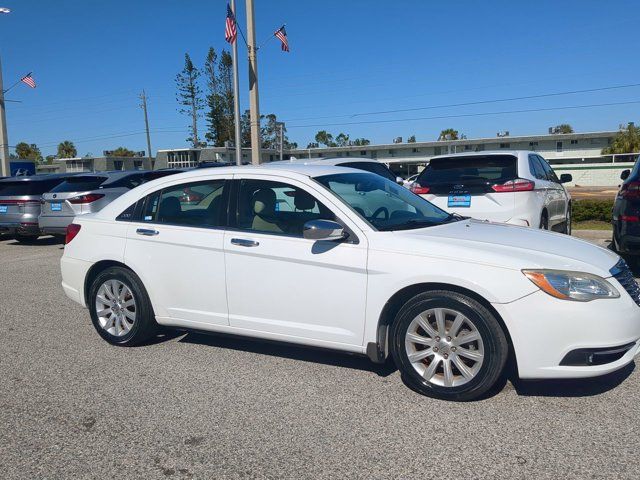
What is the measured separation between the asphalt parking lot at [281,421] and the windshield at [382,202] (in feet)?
3.92

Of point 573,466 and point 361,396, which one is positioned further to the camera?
point 361,396

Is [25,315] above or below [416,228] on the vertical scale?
below

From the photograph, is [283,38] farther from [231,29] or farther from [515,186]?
[515,186]

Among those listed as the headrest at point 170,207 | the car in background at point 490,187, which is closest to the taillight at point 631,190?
the car in background at point 490,187

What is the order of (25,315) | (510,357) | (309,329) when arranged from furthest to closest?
(25,315)
(309,329)
(510,357)

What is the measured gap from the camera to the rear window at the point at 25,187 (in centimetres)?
1313

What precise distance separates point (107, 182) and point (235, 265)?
28.4 ft

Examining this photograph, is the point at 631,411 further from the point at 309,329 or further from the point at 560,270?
the point at 309,329

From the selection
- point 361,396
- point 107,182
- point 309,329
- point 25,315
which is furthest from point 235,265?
point 107,182

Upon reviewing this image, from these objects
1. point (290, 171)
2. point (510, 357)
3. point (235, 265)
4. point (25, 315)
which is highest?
point (290, 171)

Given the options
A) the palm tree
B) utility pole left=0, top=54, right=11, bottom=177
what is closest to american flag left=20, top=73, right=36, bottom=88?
utility pole left=0, top=54, right=11, bottom=177

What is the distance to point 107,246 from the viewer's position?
5457 mm

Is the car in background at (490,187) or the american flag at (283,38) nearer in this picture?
the car in background at (490,187)

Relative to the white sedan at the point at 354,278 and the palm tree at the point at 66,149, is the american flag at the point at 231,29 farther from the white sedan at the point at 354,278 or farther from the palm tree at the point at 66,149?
the palm tree at the point at 66,149
